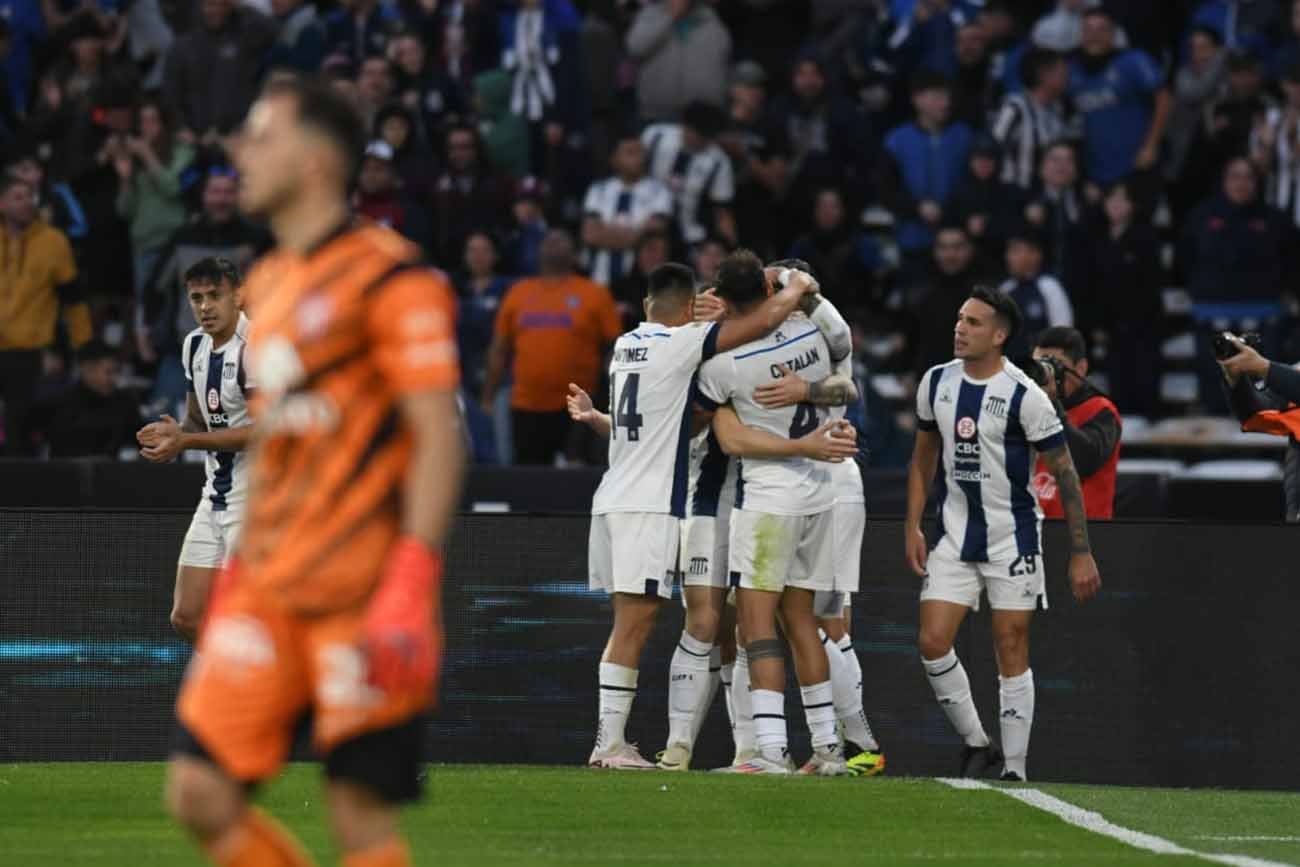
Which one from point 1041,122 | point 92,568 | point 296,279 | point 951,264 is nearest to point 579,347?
point 951,264

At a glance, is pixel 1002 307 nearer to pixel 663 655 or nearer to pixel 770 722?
pixel 770 722

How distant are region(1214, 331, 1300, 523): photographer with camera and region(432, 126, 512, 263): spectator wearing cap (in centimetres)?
801

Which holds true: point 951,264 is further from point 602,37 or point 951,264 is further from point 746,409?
point 746,409

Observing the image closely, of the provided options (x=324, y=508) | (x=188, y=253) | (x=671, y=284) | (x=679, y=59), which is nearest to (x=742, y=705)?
(x=671, y=284)

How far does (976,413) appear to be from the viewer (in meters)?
11.5

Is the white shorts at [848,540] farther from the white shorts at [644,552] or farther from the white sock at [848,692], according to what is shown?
the white shorts at [644,552]

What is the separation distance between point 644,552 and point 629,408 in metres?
0.67

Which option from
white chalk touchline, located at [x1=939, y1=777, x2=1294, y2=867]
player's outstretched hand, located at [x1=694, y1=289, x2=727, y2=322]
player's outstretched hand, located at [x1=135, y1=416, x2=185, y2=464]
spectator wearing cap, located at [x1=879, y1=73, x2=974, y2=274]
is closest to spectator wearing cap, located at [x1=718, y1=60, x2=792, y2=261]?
spectator wearing cap, located at [x1=879, y1=73, x2=974, y2=274]

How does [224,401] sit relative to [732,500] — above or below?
above

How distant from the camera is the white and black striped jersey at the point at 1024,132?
1877 centimetres

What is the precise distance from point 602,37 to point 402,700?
646 inches

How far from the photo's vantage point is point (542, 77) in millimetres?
20266

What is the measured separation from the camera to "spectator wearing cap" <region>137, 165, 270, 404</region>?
18.2m

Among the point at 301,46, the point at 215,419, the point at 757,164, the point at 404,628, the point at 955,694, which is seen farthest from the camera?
the point at 301,46
